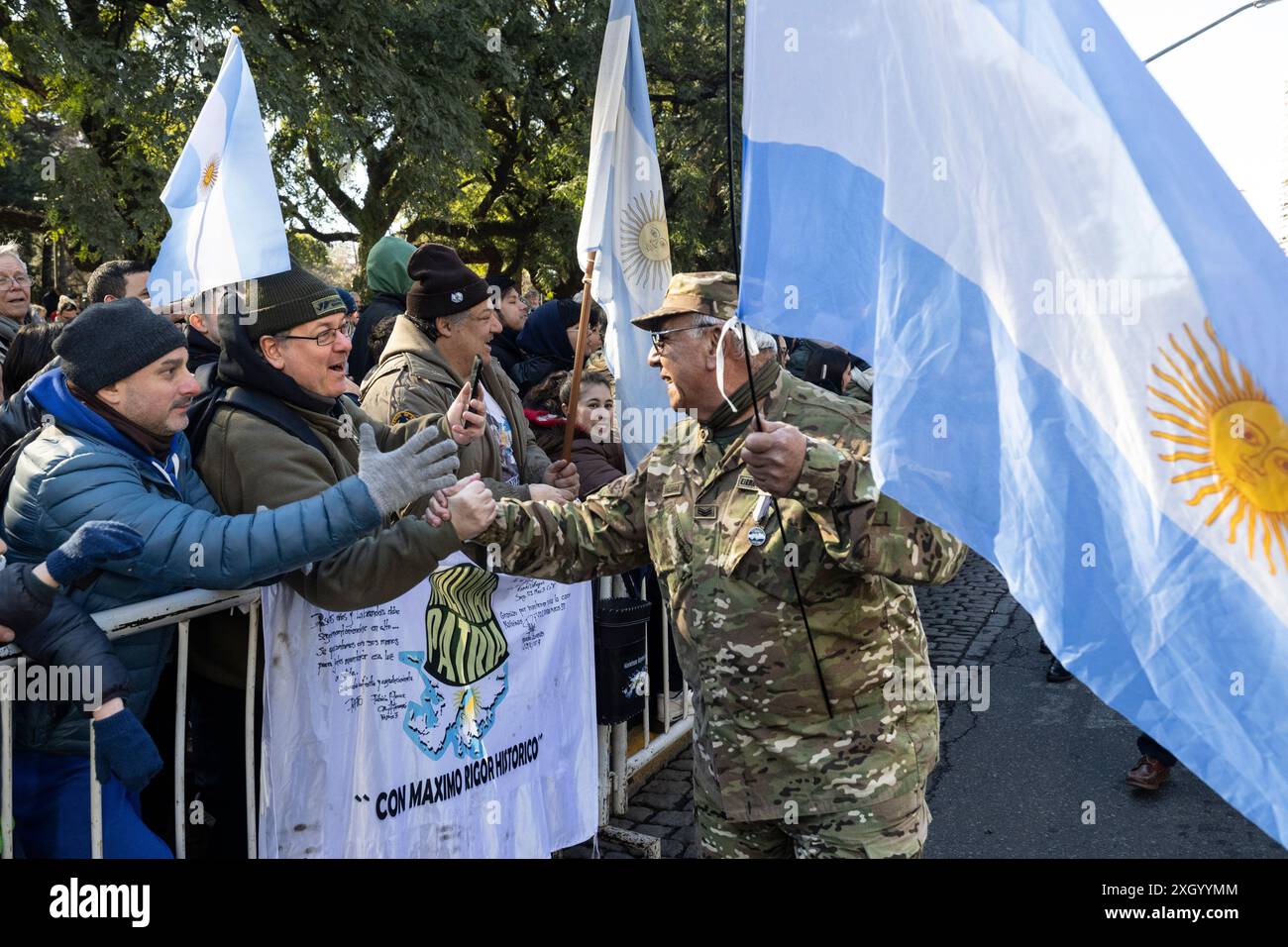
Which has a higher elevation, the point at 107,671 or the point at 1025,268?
the point at 1025,268

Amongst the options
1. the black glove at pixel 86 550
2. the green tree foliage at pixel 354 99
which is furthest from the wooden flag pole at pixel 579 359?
the green tree foliage at pixel 354 99

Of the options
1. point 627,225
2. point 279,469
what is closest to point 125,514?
point 279,469

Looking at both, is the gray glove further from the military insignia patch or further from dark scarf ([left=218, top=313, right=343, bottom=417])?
the military insignia patch

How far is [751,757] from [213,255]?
76.7 inches

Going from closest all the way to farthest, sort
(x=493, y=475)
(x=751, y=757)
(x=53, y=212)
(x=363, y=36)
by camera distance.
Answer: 1. (x=751, y=757)
2. (x=493, y=475)
3. (x=53, y=212)
4. (x=363, y=36)

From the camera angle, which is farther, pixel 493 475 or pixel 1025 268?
pixel 493 475

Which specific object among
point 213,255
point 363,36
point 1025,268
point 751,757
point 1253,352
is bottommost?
point 751,757

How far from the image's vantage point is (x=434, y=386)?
4332 mm

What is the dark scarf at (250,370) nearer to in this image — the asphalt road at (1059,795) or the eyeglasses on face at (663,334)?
the eyeglasses on face at (663,334)

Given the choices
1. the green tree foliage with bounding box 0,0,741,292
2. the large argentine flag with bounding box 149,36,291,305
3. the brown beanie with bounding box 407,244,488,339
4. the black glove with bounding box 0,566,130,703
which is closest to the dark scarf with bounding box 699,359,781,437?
the large argentine flag with bounding box 149,36,291,305

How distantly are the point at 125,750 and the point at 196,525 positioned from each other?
53 centimetres

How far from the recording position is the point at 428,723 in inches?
140
